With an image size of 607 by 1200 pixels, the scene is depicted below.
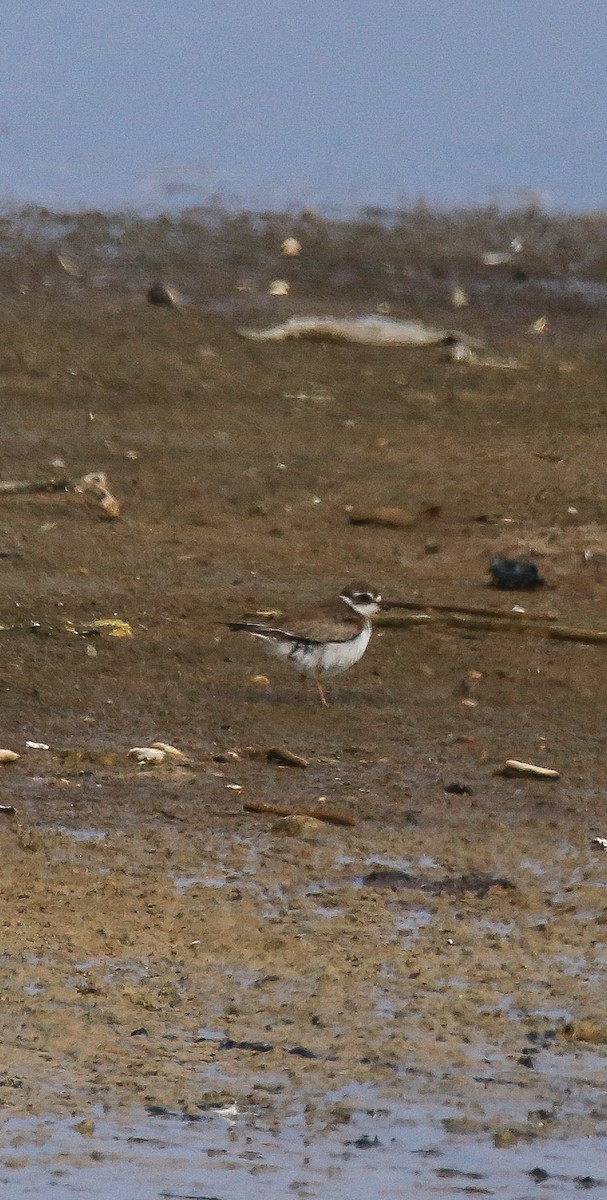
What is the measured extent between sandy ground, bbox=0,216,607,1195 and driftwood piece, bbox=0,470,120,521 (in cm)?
10

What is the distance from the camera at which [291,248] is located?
17.5 meters

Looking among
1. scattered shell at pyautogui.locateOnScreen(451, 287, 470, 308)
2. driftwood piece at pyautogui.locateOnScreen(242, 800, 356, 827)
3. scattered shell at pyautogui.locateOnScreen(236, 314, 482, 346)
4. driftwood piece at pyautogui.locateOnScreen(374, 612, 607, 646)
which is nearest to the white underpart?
driftwood piece at pyautogui.locateOnScreen(374, 612, 607, 646)

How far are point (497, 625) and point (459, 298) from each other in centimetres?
766

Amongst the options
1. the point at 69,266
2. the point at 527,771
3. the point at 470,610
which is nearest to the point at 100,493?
the point at 470,610

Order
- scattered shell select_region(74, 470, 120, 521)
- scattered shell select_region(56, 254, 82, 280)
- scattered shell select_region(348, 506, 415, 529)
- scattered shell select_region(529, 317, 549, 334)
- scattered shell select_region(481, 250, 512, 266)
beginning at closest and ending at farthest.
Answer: scattered shell select_region(74, 470, 120, 521) < scattered shell select_region(348, 506, 415, 529) < scattered shell select_region(529, 317, 549, 334) < scattered shell select_region(56, 254, 82, 280) < scattered shell select_region(481, 250, 512, 266)

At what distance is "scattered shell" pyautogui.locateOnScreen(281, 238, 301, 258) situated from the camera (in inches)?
682

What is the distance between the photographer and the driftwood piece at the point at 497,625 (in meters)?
9.03

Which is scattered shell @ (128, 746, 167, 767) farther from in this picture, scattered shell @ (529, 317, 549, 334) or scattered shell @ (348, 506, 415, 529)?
scattered shell @ (529, 317, 549, 334)

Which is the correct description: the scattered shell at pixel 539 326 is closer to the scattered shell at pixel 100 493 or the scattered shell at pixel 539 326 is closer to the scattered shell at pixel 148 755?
the scattered shell at pixel 100 493

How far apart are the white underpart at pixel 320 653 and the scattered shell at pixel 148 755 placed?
0.89 meters

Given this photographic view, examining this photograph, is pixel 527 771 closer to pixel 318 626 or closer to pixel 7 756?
pixel 318 626

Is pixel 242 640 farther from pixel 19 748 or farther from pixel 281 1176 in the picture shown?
pixel 281 1176

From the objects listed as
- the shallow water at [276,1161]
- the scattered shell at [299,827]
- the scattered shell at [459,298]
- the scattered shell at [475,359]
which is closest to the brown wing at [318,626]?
the scattered shell at [299,827]

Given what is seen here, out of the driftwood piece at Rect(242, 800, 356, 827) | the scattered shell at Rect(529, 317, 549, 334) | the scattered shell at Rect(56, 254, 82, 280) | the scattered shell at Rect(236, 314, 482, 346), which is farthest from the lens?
the scattered shell at Rect(56, 254, 82, 280)
